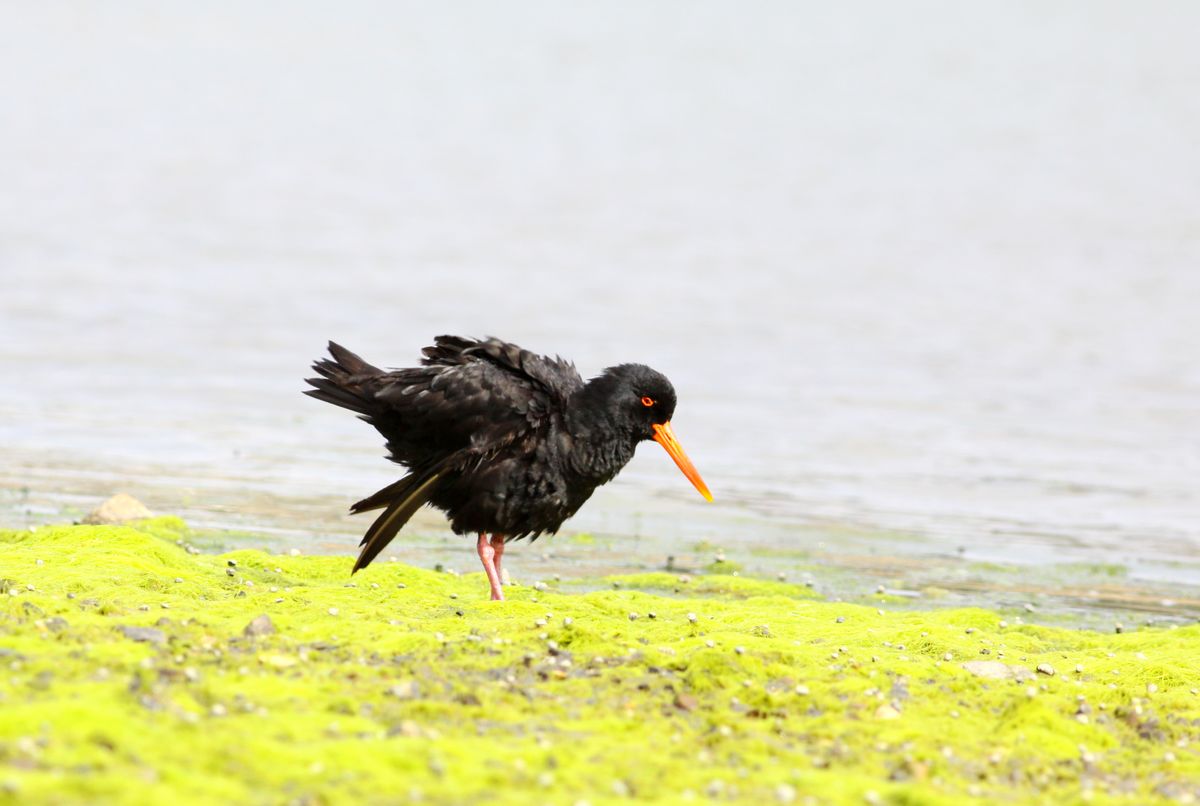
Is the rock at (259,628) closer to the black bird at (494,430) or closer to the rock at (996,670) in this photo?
the black bird at (494,430)

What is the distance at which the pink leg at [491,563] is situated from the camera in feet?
25.5

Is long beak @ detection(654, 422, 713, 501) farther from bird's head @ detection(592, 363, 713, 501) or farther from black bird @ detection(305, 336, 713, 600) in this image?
black bird @ detection(305, 336, 713, 600)

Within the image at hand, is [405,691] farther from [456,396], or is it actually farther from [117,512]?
[117,512]

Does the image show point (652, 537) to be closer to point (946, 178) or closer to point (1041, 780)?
point (1041, 780)

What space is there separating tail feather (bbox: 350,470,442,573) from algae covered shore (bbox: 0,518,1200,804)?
0.26 metres

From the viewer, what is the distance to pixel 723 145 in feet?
146

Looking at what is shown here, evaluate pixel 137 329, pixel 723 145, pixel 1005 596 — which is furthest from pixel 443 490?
pixel 723 145

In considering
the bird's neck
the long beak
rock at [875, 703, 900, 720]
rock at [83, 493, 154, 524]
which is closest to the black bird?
the bird's neck

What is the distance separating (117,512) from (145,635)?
3996 millimetres

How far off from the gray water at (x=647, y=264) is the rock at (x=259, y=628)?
11.5 feet

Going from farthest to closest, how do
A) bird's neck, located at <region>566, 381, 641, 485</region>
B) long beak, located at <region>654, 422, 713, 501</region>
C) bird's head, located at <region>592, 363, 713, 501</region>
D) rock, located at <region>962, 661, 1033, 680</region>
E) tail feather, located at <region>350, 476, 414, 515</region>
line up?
long beak, located at <region>654, 422, 713, 501</region>, bird's head, located at <region>592, 363, 713, 501</region>, bird's neck, located at <region>566, 381, 641, 485</region>, tail feather, located at <region>350, 476, 414, 515</region>, rock, located at <region>962, 661, 1033, 680</region>

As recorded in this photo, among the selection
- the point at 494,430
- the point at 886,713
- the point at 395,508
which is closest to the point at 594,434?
the point at 494,430

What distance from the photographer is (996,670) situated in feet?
22.0

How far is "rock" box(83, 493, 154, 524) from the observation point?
9.44 meters
